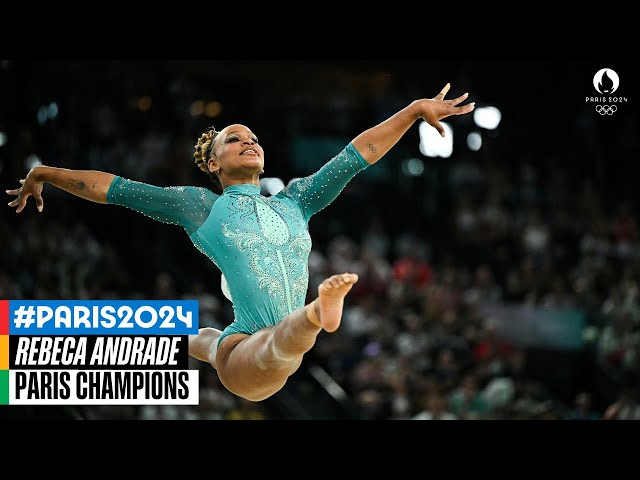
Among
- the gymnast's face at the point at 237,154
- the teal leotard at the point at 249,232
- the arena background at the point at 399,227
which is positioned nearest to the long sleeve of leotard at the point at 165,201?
the teal leotard at the point at 249,232

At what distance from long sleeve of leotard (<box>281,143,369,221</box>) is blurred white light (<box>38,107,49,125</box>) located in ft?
13.1

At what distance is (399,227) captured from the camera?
993cm

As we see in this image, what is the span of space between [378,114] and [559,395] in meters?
3.29

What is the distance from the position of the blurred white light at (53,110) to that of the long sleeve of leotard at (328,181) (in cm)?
422

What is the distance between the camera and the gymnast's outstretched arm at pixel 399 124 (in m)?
4.98

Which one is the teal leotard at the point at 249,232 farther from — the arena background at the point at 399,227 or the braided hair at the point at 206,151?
the arena background at the point at 399,227

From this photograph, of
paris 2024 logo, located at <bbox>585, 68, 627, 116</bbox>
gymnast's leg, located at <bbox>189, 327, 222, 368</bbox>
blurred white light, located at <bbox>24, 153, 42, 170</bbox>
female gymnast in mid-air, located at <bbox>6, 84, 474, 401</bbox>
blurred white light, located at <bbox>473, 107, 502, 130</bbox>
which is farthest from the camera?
blurred white light, located at <bbox>473, 107, 502, 130</bbox>

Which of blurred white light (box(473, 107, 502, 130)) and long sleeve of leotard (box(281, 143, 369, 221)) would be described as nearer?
long sleeve of leotard (box(281, 143, 369, 221))

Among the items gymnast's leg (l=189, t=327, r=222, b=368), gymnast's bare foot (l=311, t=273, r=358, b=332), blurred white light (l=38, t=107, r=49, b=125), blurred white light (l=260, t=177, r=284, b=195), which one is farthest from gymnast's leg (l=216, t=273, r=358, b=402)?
blurred white light (l=38, t=107, r=49, b=125)

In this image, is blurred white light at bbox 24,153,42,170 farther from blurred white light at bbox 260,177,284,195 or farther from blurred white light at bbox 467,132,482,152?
blurred white light at bbox 467,132,482,152

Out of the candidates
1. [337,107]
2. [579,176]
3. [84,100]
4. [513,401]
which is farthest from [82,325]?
[579,176]

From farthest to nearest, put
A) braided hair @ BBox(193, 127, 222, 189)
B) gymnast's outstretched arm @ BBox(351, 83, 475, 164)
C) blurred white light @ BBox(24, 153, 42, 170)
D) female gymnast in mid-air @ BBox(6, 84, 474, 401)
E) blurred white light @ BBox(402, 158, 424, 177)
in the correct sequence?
blurred white light @ BBox(402, 158, 424, 177) → blurred white light @ BBox(24, 153, 42, 170) → braided hair @ BBox(193, 127, 222, 189) → gymnast's outstretched arm @ BBox(351, 83, 475, 164) → female gymnast in mid-air @ BBox(6, 84, 474, 401)

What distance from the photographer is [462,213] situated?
10.0 metres

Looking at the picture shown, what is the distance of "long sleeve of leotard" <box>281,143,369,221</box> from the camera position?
5.05 meters
